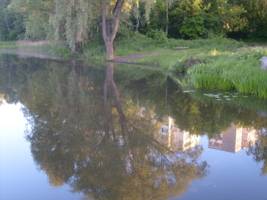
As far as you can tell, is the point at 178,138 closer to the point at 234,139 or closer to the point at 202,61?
the point at 234,139

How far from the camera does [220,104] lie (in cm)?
884

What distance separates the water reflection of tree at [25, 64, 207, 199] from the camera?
4.26 meters

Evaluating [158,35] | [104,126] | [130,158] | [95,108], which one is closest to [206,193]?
[130,158]

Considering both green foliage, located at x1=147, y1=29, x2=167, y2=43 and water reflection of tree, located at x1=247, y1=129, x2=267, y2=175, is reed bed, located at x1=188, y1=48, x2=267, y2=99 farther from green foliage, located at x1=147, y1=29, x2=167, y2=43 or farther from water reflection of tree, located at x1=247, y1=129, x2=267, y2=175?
green foliage, located at x1=147, y1=29, x2=167, y2=43

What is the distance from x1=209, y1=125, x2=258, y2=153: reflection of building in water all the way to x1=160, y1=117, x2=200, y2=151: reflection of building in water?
0.35m

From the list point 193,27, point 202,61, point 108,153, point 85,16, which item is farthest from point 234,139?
point 193,27

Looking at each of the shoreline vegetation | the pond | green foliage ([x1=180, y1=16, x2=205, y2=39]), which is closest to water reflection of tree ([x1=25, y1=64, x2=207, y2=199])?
the pond

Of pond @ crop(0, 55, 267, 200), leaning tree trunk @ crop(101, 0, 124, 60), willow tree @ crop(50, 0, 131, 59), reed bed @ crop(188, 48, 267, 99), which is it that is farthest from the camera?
leaning tree trunk @ crop(101, 0, 124, 60)

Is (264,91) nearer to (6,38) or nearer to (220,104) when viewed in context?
(220,104)

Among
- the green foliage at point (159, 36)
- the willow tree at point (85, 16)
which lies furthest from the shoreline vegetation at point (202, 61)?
the willow tree at point (85, 16)

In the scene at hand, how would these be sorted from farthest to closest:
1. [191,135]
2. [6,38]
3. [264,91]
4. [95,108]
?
[6,38] → [264,91] → [95,108] → [191,135]

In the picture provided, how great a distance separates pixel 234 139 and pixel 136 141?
1932 millimetres

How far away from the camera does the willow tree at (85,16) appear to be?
931 inches

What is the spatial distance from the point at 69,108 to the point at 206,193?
528 centimetres
